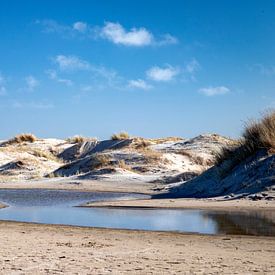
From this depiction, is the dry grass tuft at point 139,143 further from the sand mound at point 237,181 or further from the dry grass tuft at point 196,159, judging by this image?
the sand mound at point 237,181

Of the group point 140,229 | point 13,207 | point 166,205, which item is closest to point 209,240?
point 140,229

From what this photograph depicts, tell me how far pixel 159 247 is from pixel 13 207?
8.02 m

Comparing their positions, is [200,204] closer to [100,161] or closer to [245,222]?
[245,222]

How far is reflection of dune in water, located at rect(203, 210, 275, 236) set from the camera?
1077 centimetres

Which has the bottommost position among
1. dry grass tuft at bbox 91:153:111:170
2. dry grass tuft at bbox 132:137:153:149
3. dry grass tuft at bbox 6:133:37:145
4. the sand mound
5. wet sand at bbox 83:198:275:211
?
wet sand at bbox 83:198:275:211

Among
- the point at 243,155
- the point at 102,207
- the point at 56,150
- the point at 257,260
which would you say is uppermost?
the point at 56,150

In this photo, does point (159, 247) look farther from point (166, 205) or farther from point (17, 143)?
point (17, 143)

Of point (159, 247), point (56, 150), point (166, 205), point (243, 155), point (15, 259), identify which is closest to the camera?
point (15, 259)

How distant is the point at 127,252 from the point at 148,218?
4588 mm

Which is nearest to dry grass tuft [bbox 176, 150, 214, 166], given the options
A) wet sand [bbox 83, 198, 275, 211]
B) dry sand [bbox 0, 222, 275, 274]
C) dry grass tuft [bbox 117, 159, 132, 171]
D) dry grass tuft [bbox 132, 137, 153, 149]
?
dry grass tuft [bbox 117, 159, 132, 171]

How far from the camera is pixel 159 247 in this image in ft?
28.9

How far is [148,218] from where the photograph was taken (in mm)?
12883

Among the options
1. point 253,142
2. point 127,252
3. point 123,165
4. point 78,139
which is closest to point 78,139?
point 78,139

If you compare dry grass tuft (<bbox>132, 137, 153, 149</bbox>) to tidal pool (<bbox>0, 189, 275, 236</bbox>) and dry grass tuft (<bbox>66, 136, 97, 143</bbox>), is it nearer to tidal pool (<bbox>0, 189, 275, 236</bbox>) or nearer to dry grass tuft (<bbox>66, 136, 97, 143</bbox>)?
dry grass tuft (<bbox>66, 136, 97, 143</bbox>)
